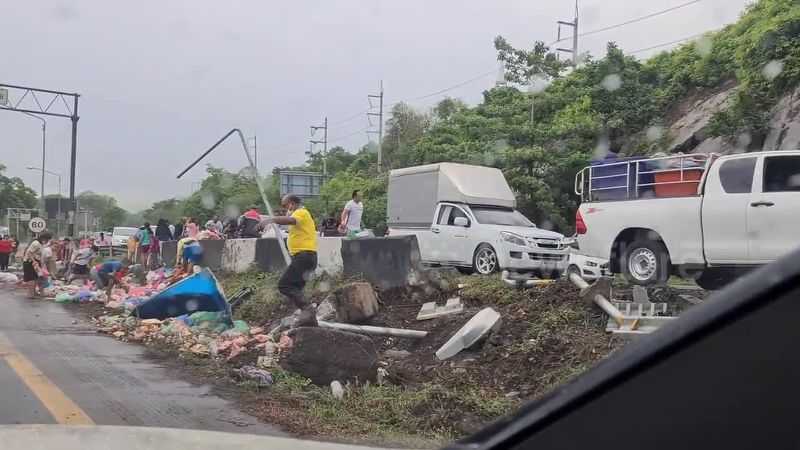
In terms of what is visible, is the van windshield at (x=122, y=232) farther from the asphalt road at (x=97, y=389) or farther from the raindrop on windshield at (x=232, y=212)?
the asphalt road at (x=97, y=389)

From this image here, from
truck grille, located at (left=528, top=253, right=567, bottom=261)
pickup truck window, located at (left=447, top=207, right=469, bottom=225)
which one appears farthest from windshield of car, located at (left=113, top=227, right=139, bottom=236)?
truck grille, located at (left=528, top=253, right=567, bottom=261)

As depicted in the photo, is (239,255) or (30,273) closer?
(239,255)

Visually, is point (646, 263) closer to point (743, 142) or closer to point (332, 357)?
point (332, 357)

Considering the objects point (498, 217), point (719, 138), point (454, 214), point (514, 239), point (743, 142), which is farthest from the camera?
point (719, 138)

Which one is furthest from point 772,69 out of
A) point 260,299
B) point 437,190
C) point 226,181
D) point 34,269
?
point 226,181

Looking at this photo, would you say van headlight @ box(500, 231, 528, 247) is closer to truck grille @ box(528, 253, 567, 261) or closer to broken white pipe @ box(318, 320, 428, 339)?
truck grille @ box(528, 253, 567, 261)

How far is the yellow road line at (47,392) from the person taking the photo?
5477 mm

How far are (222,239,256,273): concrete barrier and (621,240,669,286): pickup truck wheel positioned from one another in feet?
26.2

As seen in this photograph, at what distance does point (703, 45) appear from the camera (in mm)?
28703

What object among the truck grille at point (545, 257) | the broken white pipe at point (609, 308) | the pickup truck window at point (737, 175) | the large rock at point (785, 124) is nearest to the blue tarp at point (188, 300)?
the broken white pipe at point (609, 308)

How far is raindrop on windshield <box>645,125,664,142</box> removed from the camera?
26.2 m

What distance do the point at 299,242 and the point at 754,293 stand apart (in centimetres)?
864

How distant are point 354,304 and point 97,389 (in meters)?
3.67

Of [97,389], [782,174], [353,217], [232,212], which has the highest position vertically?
[232,212]
